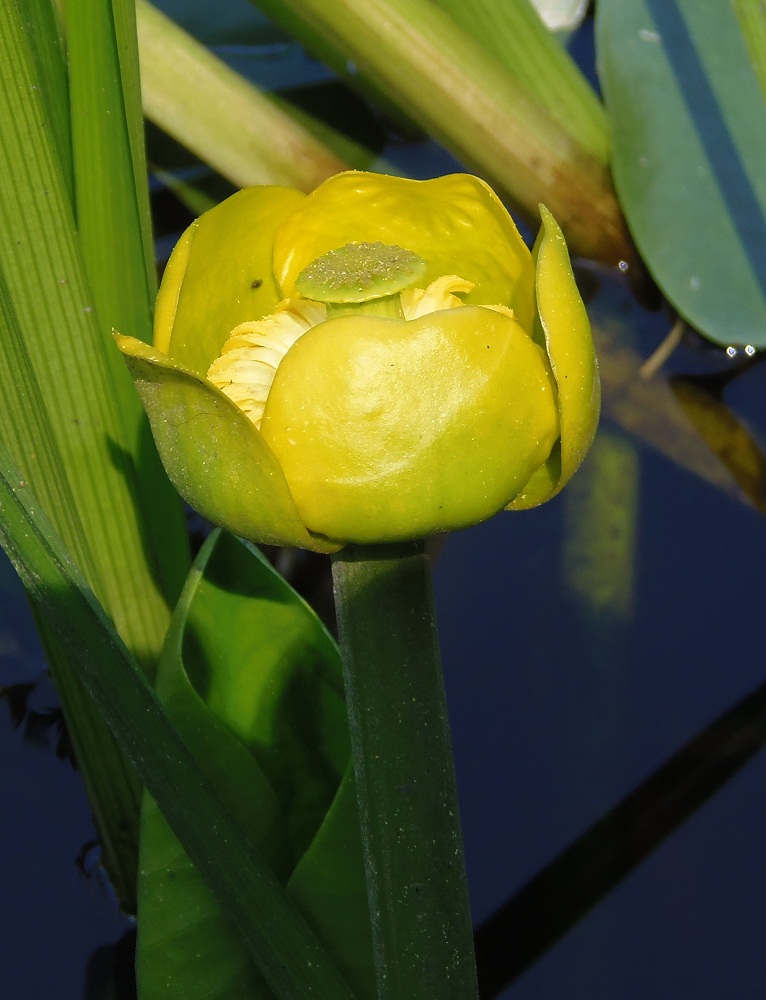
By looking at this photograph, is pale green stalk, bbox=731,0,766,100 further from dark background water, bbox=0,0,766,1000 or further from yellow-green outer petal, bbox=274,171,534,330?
dark background water, bbox=0,0,766,1000

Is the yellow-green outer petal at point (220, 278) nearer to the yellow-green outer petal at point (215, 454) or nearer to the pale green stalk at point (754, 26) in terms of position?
the yellow-green outer petal at point (215, 454)

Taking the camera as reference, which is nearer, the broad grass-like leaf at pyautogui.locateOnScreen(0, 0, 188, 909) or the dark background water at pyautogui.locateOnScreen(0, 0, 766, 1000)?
the broad grass-like leaf at pyautogui.locateOnScreen(0, 0, 188, 909)

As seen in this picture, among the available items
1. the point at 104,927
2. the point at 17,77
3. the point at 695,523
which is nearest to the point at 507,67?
the point at 695,523

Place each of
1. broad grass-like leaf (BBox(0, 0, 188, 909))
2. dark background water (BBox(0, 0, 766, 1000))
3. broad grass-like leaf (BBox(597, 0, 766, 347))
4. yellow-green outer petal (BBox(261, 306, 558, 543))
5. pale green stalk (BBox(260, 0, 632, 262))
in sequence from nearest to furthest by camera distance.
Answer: yellow-green outer petal (BBox(261, 306, 558, 543))
broad grass-like leaf (BBox(0, 0, 188, 909))
dark background water (BBox(0, 0, 766, 1000))
pale green stalk (BBox(260, 0, 632, 262))
broad grass-like leaf (BBox(597, 0, 766, 347))

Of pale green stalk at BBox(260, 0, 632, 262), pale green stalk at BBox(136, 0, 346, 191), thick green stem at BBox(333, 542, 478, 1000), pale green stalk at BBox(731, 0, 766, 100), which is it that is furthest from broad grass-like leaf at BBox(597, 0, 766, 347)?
thick green stem at BBox(333, 542, 478, 1000)

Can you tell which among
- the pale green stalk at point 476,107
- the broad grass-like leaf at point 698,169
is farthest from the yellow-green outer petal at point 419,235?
the broad grass-like leaf at point 698,169

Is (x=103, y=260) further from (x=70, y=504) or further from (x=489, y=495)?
(x=489, y=495)
